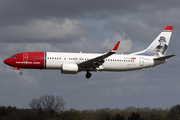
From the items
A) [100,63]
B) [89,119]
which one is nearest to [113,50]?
[100,63]

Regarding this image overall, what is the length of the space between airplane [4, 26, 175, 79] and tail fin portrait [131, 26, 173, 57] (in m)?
2.14

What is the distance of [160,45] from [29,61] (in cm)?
2884

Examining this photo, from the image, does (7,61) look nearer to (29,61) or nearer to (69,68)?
(29,61)

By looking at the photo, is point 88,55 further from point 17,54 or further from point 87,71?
point 17,54

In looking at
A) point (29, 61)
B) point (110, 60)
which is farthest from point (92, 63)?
point (29, 61)

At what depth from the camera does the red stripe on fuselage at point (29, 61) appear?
59.8m

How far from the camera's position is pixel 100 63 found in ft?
200

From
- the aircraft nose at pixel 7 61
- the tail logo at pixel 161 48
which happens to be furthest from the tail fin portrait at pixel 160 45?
the aircraft nose at pixel 7 61

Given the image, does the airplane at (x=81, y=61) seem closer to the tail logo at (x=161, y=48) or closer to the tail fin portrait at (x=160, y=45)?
the tail fin portrait at (x=160, y=45)

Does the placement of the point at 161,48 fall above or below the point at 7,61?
above

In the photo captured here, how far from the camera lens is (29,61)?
59688mm

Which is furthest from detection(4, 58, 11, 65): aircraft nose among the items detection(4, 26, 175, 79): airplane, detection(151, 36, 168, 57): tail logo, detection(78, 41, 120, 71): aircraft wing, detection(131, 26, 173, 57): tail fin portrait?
detection(151, 36, 168, 57): tail logo

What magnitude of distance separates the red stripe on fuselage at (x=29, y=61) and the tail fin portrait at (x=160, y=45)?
20.2m

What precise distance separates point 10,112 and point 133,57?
82679mm
